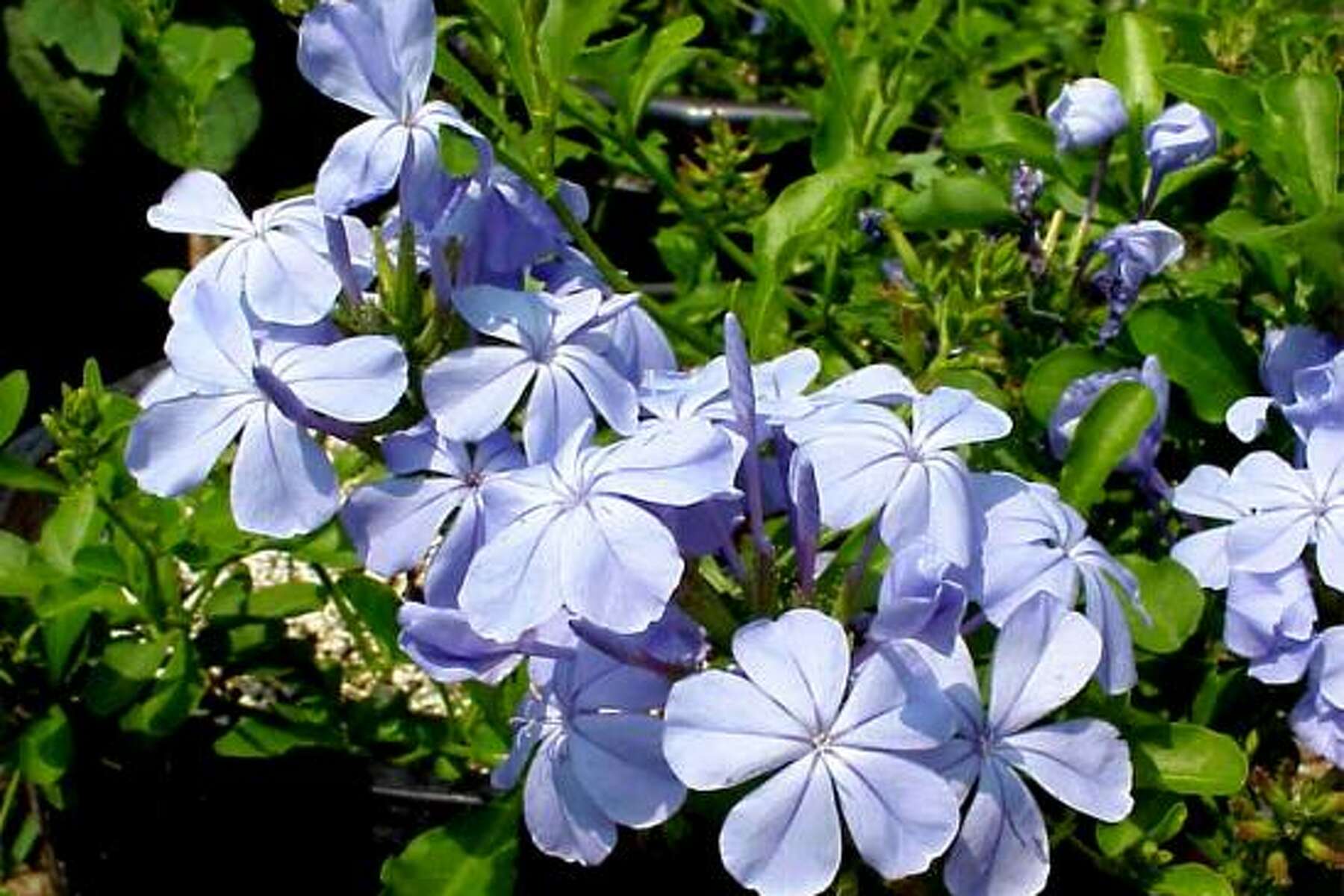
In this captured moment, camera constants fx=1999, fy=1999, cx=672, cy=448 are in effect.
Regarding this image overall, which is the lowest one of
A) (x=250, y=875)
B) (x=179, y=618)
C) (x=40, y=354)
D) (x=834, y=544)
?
(x=40, y=354)

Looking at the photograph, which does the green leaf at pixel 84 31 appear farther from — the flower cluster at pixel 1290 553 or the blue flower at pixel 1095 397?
the flower cluster at pixel 1290 553

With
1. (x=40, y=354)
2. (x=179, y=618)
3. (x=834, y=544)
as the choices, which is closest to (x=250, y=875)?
(x=179, y=618)

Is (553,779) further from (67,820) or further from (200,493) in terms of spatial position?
(67,820)

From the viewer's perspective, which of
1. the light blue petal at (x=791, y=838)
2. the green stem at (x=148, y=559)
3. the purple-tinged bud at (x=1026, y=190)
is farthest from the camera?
the green stem at (x=148, y=559)

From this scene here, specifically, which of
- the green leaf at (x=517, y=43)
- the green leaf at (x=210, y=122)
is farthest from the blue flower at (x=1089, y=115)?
the green leaf at (x=210, y=122)

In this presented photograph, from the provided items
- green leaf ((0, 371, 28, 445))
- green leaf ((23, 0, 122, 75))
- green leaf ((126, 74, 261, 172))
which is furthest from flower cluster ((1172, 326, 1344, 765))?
green leaf ((23, 0, 122, 75))
